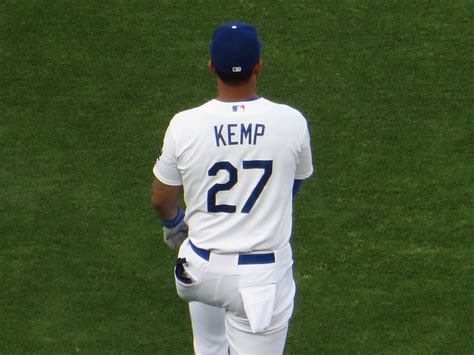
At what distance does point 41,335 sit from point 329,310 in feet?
6.49

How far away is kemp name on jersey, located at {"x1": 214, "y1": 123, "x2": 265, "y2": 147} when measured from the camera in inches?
214

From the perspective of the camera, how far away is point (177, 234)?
6.14m

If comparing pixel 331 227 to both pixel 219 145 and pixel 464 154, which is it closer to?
pixel 464 154

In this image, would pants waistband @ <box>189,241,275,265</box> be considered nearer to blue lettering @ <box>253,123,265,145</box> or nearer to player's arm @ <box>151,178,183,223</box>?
player's arm @ <box>151,178,183,223</box>

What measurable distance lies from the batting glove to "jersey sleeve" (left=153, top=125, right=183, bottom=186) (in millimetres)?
364

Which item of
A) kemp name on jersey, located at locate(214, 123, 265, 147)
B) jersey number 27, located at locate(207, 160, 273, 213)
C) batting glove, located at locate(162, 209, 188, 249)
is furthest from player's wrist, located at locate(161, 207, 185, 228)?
kemp name on jersey, located at locate(214, 123, 265, 147)

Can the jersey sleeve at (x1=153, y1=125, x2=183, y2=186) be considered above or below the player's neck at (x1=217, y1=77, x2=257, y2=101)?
below

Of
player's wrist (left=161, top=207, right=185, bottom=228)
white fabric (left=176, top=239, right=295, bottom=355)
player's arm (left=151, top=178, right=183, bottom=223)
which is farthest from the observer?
player's wrist (left=161, top=207, right=185, bottom=228)

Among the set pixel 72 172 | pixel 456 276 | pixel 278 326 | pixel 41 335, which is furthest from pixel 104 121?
pixel 278 326

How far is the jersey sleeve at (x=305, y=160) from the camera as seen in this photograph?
18.6 ft

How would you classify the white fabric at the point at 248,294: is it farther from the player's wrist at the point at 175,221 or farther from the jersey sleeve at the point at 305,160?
the jersey sleeve at the point at 305,160

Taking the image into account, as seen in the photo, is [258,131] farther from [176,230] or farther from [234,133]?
[176,230]

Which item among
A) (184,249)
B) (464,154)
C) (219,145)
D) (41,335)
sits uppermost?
(219,145)

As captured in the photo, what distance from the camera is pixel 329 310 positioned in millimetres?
7746
